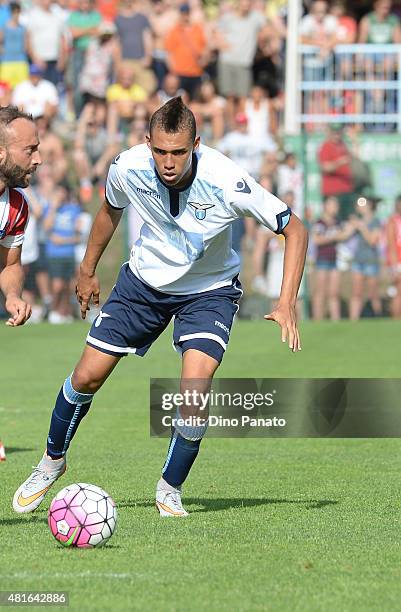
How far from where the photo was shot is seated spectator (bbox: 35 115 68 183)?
22.5 m

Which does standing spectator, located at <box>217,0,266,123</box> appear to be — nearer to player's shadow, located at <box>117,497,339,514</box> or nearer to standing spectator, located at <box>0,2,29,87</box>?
standing spectator, located at <box>0,2,29,87</box>

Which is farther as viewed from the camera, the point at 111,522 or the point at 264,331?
the point at 264,331

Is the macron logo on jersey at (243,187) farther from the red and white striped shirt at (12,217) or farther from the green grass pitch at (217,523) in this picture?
the green grass pitch at (217,523)

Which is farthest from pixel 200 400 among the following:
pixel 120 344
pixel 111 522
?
pixel 111 522

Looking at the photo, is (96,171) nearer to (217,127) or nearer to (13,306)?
(217,127)

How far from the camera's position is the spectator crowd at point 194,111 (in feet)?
72.3

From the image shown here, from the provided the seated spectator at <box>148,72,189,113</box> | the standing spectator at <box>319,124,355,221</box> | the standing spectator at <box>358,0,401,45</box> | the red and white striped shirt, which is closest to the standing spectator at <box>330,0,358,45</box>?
the standing spectator at <box>358,0,401,45</box>

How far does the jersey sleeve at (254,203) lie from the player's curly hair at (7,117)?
1326 mm

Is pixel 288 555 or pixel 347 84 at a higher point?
pixel 288 555

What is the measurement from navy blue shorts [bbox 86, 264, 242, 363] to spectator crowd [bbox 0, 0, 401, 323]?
14187 mm

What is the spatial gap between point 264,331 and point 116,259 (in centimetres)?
343

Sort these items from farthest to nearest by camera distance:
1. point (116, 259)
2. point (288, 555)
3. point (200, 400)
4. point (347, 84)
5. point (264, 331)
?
point (347, 84) → point (116, 259) → point (264, 331) → point (200, 400) → point (288, 555)

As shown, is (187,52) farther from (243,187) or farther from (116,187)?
(243,187)

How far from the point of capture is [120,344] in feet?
24.9
